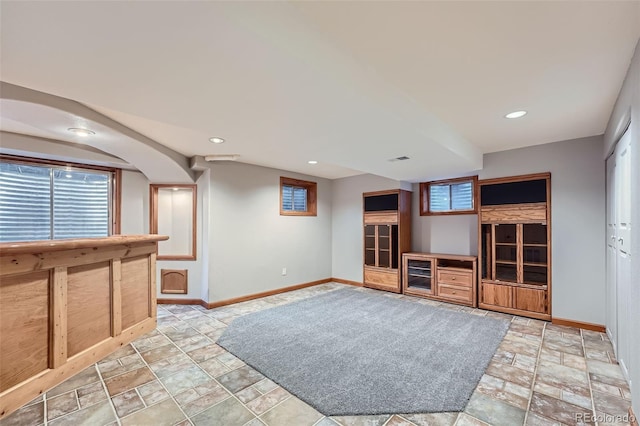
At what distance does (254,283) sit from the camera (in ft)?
16.2

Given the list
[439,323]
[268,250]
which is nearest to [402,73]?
[439,323]

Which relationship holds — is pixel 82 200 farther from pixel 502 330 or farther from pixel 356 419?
pixel 502 330

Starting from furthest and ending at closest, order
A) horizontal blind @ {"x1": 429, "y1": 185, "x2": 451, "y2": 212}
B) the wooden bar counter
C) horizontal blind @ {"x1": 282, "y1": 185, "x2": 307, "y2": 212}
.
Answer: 1. horizontal blind @ {"x1": 282, "y1": 185, "x2": 307, "y2": 212}
2. horizontal blind @ {"x1": 429, "y1": 185, "x2": 451, "y2": 212}
3. the wooden bar counter

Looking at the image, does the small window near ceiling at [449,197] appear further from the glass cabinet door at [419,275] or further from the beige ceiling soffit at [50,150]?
the beige ceiling soffit at [50,150]

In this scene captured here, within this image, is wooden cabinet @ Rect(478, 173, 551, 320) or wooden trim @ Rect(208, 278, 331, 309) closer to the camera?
wooden cabinet @ Rect(478, 173, 551, 320)

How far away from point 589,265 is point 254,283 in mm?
4794

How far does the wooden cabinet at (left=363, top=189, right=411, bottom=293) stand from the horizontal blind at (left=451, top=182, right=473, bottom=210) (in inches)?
32.4

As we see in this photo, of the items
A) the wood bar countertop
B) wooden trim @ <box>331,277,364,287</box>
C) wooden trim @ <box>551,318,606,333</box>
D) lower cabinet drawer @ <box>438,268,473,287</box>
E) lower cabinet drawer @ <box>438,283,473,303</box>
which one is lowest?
wooden trim @ <box>331,277,364,287</box>

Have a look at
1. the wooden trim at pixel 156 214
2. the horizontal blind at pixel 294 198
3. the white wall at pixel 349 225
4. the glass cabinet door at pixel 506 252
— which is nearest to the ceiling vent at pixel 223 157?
the wooden trim at pixel 156 214

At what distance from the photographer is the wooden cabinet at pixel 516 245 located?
3.73 meters

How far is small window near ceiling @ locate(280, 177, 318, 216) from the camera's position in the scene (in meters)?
5.57

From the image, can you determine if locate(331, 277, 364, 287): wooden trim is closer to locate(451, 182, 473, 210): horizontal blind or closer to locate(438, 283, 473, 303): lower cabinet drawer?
locate(438, 283, 473, 303): lower cabinet drawer

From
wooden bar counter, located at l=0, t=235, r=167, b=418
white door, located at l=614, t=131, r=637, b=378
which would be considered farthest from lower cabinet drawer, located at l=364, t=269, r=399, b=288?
wooden bar counter, located at l=0, t=235, r=167, b=418

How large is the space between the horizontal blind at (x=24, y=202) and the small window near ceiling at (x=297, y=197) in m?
3.56
